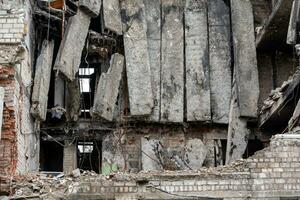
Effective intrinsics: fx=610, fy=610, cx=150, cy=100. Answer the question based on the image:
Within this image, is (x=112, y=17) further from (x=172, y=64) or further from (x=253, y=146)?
(x=253, y=146)

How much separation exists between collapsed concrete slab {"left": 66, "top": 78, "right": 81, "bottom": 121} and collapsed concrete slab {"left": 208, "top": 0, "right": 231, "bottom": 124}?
361cm

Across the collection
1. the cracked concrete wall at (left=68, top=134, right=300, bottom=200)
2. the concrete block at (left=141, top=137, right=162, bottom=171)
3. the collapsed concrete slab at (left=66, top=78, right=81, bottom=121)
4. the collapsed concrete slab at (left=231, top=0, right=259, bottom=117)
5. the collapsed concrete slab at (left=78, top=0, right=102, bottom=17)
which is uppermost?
the collapsed concrete slab at (left=78, top=0, right=102, bottom=17)

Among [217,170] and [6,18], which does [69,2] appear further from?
[217,170]

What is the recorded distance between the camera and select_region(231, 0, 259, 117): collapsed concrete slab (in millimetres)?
16125

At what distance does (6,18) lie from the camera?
14.5 m

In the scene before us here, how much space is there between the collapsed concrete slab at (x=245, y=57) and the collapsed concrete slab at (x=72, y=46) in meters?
4.08

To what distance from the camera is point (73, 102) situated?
16.2 metres

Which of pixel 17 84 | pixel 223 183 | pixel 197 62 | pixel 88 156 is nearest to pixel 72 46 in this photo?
pixel 17 84

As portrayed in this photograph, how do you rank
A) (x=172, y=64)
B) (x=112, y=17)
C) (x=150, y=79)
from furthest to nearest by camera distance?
(x=172, y=64), (x=112, y=17), (x=150, y=79)

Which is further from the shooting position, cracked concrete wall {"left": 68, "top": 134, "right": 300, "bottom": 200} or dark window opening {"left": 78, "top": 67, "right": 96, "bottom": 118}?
dark window opening {"left": 78, "top": 67, "right": 96, "bottom": 118}

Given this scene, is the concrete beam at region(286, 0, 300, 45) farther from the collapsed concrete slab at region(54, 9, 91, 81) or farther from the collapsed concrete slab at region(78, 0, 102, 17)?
the collapsed concrete slab at region(54, 9, 91, 81)

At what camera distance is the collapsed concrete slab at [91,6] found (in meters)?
16.0

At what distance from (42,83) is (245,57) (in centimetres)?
546

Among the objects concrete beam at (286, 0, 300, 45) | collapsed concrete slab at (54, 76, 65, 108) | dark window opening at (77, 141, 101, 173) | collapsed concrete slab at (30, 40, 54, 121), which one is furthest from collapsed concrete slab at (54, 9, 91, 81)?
concrete beam at (286, 0, 300, 45)
